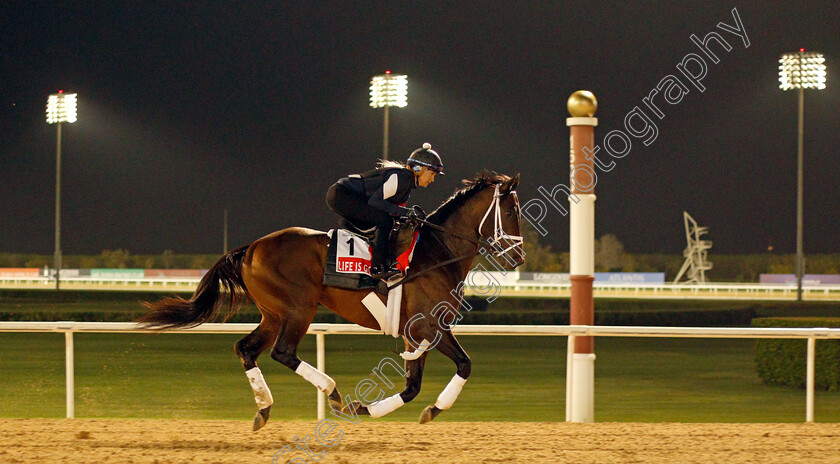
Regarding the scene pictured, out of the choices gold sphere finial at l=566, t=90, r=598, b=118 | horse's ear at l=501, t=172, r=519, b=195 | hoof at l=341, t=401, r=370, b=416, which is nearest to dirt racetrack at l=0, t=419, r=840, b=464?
hoof at l=341, t=401, r=370, b=416

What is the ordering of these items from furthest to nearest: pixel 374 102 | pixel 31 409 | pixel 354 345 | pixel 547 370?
pixel 374 102
pixel 354 345
pixel 547 370
pixel 31 409

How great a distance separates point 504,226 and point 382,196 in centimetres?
70

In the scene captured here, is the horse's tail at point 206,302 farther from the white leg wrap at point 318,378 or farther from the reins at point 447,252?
the reins at point 447,252

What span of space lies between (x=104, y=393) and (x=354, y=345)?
20.1ft

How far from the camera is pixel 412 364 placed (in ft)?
16.0

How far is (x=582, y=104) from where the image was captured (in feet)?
19.4

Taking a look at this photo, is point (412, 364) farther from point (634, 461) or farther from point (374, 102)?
point (374, 102)

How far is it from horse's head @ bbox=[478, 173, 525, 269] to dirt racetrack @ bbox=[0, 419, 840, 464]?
3.37 feet

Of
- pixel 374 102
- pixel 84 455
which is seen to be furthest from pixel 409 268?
pixel 374 102

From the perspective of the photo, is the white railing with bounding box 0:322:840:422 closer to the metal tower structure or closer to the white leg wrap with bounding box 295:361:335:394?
the white leg wrap with bounding box 295:361:335:394

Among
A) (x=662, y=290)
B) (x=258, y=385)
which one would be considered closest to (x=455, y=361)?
(x=258, y=385)

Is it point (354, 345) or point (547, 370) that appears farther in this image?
point (354, 345)

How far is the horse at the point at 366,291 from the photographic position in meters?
4.75

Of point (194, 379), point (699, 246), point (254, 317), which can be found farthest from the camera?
point (699, 246)
